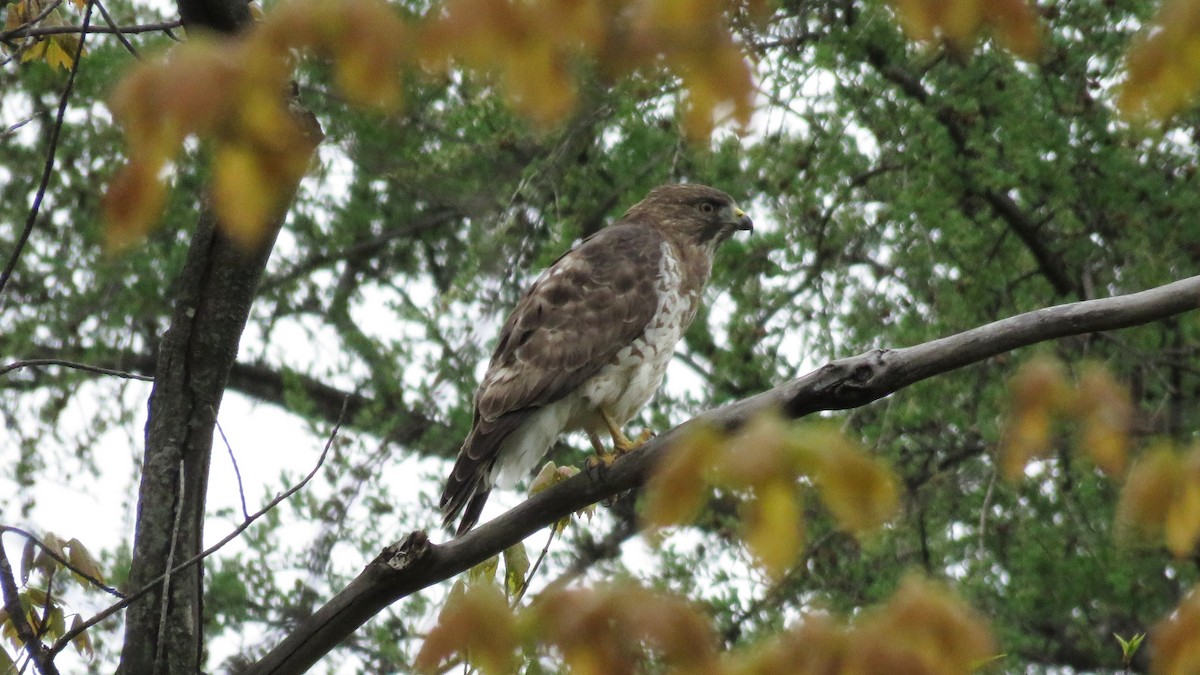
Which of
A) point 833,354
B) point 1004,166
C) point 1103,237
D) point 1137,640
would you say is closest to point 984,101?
point 1004,166

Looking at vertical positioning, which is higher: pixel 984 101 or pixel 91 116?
pixel 91 116

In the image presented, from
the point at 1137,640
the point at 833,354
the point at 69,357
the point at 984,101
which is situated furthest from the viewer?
the point at 69,357

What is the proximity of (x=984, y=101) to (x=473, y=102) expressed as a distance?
7.74 ft

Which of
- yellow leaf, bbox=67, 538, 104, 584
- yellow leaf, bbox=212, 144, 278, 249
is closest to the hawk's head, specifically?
yellow leaf, bbox=67, 538, 104, 584

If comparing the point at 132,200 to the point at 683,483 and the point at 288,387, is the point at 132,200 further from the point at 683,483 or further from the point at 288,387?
the point at 288,387

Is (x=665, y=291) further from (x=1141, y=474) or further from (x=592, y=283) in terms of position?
(x=1141, y=474)

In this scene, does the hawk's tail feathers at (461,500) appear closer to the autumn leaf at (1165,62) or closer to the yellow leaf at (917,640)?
the yellow leaf at (917,640)

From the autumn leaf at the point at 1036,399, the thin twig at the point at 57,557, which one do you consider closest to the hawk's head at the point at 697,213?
the autumn leaf at the point at 1036,399

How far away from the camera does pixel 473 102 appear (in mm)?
6211

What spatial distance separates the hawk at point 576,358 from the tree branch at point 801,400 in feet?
4.37

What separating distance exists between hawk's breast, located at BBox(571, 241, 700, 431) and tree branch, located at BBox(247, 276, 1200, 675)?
1662 millimetres

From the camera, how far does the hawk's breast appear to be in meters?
5.12

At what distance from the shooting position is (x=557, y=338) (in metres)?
5.13

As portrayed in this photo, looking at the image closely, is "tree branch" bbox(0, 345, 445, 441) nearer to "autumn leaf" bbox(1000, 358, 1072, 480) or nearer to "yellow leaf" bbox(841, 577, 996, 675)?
"autumn leaf" bbox(1000, 358, 1072, 480)
